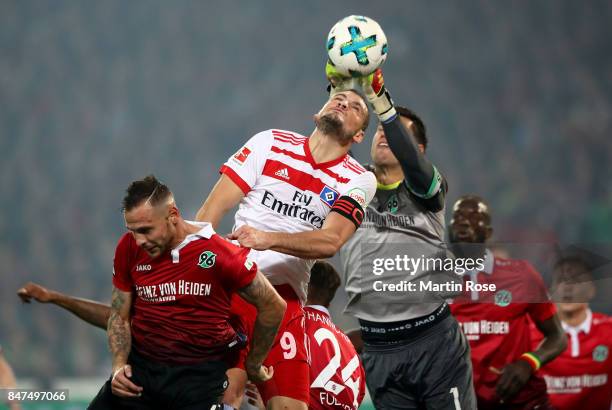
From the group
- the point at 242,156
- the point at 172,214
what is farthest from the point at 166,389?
the point at 242,156

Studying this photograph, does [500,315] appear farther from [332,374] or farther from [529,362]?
[332,374]

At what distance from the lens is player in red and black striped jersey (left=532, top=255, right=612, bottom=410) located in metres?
7.02

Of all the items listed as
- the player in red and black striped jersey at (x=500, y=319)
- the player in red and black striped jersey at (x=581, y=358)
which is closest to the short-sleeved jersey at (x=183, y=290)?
the player in red and black striped jersey at (x=500, y=319)

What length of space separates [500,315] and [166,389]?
290 cm

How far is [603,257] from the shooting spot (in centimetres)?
721

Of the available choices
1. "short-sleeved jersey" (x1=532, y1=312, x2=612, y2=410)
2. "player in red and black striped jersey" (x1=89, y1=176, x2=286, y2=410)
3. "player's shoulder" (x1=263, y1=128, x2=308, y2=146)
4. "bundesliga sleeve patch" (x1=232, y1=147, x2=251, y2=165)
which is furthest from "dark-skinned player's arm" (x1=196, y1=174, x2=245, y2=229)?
"short-sleeved jersey" (x1=532, y1=312, x2=612, y2=410)

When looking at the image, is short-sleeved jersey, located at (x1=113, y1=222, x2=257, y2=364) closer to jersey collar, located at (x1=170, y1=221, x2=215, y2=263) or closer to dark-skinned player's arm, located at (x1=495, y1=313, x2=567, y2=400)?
jersey collar, located at (x1=170, y1=221, x2=215, y2=263)

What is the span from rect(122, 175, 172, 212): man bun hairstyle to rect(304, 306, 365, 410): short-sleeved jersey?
60.6 inches

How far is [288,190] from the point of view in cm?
506

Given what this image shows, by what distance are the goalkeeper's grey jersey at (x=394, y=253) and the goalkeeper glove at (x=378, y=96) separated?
619 millimetres

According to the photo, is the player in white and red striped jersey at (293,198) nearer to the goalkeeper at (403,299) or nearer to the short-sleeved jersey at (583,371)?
the goalkeeper at (403,299)

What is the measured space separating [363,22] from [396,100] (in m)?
8.38

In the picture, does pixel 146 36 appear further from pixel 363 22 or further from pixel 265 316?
pixel 265 316

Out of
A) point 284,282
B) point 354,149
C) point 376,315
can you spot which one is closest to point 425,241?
point 376,315
